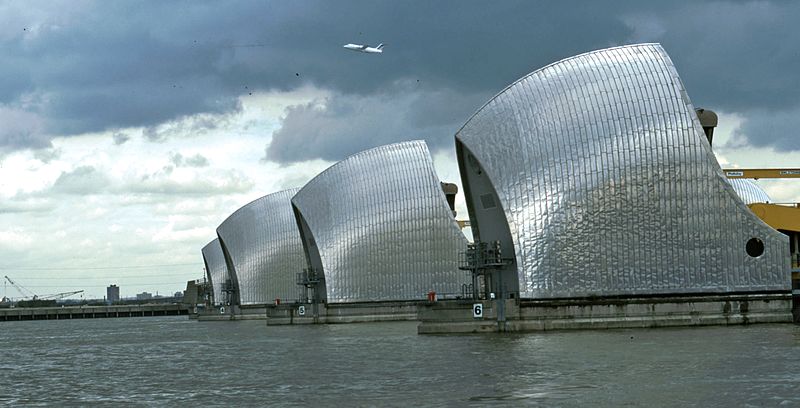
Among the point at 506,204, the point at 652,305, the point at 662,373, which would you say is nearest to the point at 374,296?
the point at 506,204

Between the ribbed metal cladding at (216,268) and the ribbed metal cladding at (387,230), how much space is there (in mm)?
48596

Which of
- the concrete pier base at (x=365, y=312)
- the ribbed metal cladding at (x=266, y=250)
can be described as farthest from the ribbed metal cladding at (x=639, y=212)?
the ribbed metal cladding at (x=266, y=250)

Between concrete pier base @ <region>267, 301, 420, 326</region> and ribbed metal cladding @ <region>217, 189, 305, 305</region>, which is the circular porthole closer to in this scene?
concrete pier base @ <region>267, 301, 420, 326</region>

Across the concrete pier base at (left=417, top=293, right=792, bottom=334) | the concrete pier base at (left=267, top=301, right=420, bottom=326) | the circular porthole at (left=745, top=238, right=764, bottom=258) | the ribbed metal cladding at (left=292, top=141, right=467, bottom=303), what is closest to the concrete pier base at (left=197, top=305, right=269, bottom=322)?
the ribbed metal cladding at (left=292, top=141, right=467, bottom=303)

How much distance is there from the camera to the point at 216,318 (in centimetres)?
13375

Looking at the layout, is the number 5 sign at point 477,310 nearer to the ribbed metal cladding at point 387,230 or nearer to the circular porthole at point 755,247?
the circular porthole at point 755,247

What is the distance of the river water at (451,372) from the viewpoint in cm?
3134

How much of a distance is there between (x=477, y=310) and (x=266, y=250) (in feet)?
217

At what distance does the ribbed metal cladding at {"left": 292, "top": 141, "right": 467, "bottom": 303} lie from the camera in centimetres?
9150

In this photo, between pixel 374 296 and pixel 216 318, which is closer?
pixel 374 296

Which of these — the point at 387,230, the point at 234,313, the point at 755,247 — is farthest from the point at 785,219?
the point at 234,313

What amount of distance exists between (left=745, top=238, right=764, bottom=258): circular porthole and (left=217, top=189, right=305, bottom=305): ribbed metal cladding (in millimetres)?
63539

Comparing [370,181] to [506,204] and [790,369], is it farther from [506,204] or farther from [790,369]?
[790,369]

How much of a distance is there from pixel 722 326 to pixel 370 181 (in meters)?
40.0
